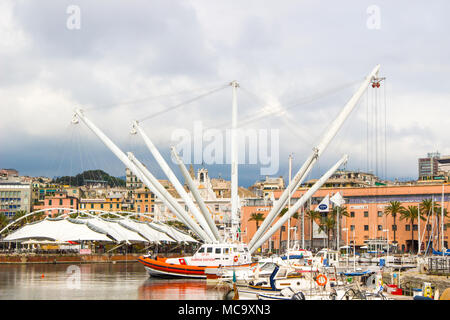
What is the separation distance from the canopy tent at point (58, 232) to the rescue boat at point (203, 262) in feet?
97.4

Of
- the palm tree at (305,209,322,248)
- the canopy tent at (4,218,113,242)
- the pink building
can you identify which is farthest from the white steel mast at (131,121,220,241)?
the pink building

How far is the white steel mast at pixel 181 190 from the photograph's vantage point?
53812 mm

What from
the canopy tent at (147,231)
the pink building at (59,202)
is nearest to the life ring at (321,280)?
the canopy tent at (147,231)

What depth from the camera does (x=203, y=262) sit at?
47031 millimetres

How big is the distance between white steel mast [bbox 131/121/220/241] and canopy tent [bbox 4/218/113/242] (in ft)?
72.0

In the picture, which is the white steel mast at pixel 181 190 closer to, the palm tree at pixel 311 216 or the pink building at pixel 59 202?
the palm tree at pixel 311 216

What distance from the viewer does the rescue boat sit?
4659cm

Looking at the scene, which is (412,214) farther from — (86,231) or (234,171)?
(86,231)

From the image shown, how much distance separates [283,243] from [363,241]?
12980 mm

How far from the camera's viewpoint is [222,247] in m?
47.6

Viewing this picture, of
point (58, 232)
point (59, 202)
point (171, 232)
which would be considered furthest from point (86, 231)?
point (59, 202)

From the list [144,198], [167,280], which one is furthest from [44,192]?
[167,280]

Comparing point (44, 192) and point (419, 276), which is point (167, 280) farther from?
point (44, 192)

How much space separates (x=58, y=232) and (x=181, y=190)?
87.9 feet
